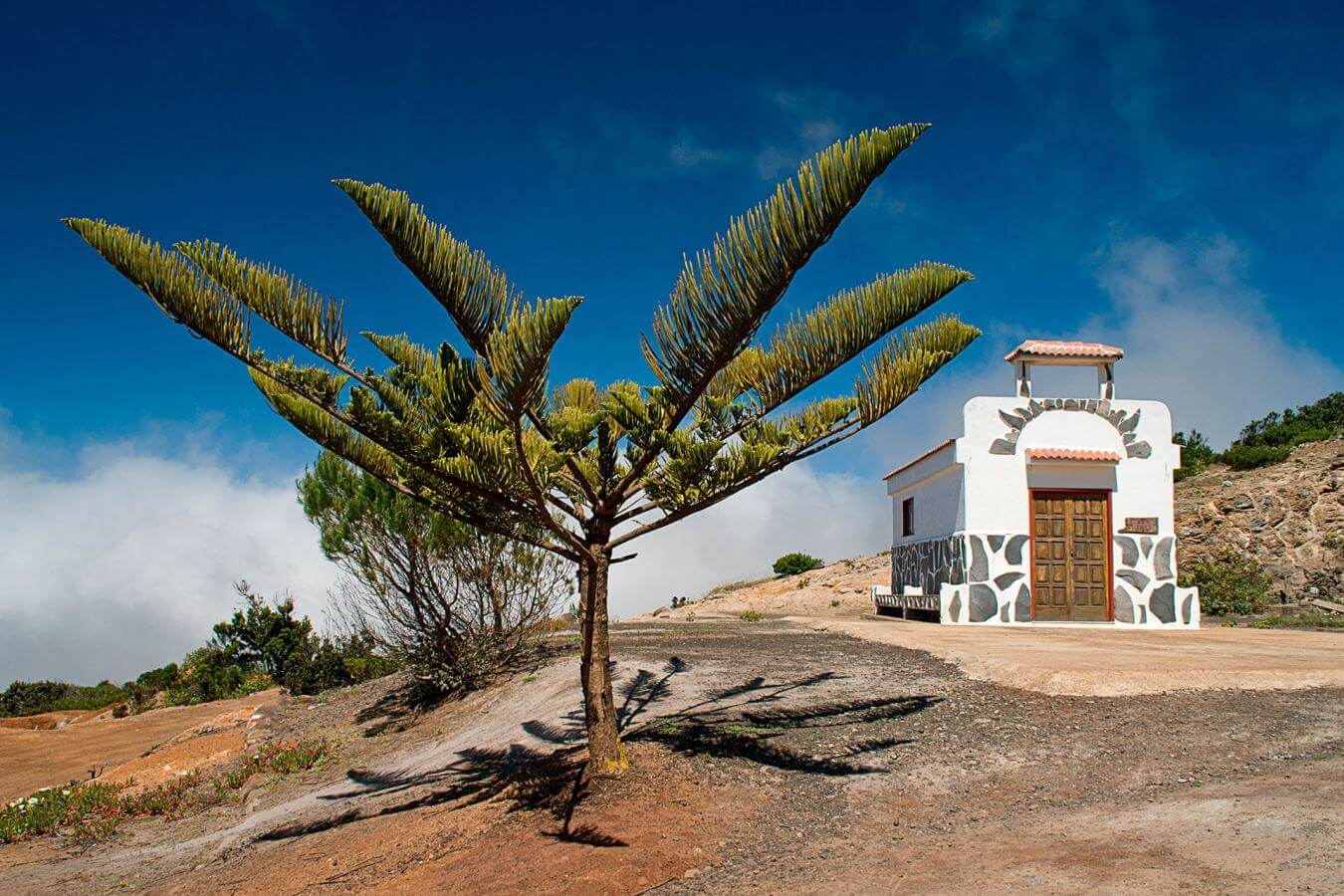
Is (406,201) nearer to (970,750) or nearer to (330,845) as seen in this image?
(330,845)

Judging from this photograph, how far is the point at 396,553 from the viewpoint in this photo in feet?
30.2

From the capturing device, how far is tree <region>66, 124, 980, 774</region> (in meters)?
3.99

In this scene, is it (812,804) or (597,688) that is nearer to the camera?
(812,804)

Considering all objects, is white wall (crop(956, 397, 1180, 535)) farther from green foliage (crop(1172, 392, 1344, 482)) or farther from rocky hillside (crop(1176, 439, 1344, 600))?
green foliage (crop(1172, 392, 1344, 482))

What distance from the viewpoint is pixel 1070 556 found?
14484 mm

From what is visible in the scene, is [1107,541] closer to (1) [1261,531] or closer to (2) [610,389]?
(1) [1261,531]

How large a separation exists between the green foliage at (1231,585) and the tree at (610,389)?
1423 cm

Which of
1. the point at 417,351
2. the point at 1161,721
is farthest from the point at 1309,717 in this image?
the point at 417,351

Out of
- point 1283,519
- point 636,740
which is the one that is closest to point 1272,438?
point 1283,519

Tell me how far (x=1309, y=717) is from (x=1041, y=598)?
909 cm

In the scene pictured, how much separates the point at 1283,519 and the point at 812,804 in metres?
18.4

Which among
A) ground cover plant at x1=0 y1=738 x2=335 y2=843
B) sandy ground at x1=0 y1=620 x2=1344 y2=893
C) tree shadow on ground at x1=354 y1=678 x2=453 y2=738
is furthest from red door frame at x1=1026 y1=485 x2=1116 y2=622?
ground cover plant at x1=0 y1=738 x2=335 y2=843

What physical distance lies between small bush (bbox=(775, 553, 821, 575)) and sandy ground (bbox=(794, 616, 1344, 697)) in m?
16.2

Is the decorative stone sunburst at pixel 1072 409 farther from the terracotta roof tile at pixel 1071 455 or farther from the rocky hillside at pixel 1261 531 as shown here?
the rocky hillside at pixel 1261 531
